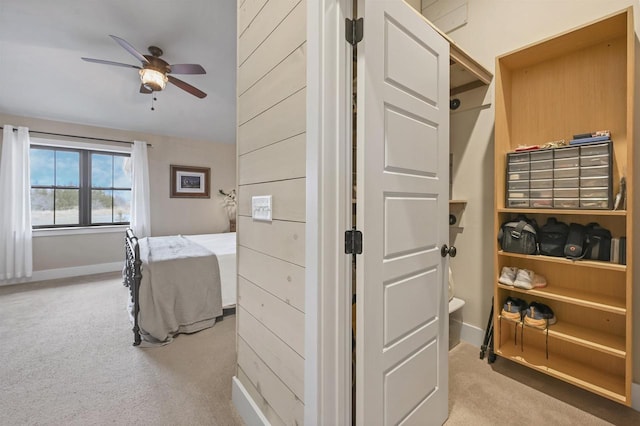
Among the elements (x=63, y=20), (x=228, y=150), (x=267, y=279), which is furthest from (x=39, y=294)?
(x=267, y=279)

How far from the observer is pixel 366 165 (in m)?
1.04

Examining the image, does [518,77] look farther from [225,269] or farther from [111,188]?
[111,188]

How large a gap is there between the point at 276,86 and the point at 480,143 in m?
1.77

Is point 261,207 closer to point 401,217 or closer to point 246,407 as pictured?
point 401,217

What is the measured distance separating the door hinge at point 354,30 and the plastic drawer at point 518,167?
144 cm

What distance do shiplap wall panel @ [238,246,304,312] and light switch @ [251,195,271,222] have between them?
185mm

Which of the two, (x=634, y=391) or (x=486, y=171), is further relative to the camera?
(x=486, y=171)

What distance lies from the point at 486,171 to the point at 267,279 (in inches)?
75.1

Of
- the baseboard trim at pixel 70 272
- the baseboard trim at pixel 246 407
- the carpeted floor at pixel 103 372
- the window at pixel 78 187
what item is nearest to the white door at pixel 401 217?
the baseboard trim at pixel 246 407

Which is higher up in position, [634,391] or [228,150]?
[228,150]

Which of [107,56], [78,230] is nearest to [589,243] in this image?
[107,56]

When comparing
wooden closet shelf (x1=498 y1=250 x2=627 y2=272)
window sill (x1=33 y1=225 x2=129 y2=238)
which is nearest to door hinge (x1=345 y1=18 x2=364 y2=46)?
wooden closet shelf (x1=498 y1=250 x2=627 y2=272)

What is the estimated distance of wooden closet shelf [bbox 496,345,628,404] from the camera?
1541 millimetres

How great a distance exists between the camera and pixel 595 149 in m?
1.54
